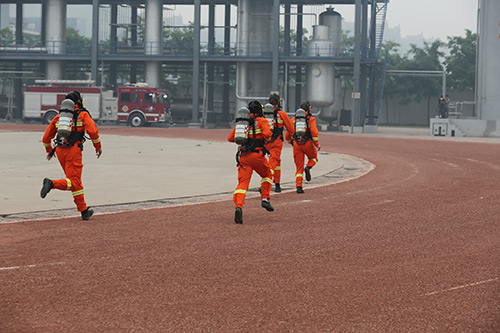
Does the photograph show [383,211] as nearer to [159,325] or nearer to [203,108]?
[159,325]

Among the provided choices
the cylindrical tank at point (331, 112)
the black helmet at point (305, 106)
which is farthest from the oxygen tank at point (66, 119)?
the cylindrical tank at point (331, 112)

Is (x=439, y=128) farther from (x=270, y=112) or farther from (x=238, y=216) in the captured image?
(x=238, y=216)

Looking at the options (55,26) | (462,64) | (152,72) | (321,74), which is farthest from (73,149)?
(462,64)

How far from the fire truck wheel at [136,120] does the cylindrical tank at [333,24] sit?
47.8 ft

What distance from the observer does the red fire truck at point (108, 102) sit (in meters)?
53.6

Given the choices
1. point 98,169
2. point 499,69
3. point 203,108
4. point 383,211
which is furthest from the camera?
point 203,108

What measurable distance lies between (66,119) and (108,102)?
145 ft

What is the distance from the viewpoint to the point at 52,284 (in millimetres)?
6977

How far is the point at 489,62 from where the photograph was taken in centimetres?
4894

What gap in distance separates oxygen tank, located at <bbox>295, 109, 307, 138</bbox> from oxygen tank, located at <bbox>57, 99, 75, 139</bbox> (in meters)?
5.46

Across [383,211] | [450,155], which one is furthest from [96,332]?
[450,155]

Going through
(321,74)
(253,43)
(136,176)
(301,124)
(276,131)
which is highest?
(253,43)

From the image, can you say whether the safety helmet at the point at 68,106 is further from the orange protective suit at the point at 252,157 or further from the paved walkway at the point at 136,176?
the orange protective suit at the point at 252,157

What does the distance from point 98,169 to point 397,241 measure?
450 inches
